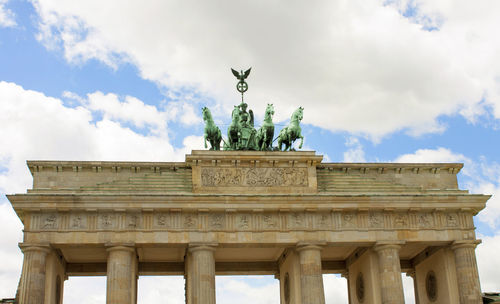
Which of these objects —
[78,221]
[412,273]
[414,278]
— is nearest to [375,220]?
[412,273]

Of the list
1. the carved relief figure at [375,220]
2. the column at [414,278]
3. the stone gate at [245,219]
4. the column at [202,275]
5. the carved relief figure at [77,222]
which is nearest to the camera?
the column at [202,275]

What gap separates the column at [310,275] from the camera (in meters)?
35.7

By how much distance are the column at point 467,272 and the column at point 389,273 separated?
10.7 feet

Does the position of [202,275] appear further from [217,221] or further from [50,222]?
[50,222]

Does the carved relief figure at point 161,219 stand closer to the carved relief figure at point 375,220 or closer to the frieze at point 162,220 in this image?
the frieze at point 162,220

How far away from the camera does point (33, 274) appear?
3425cm

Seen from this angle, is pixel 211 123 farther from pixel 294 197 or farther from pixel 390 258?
pixel 390 258

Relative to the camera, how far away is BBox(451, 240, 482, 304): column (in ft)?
119

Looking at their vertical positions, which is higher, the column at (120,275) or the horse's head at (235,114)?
the horse's head at (235,114)

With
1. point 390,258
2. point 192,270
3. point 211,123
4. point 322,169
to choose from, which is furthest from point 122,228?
point 390,258

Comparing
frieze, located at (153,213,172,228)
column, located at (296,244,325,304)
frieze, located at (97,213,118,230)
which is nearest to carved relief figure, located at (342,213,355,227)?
column, located at (296,244,325,304)

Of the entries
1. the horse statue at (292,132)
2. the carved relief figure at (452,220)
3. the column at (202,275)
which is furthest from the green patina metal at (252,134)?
the carved relief figure at (452,220)

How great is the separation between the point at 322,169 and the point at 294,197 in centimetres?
349

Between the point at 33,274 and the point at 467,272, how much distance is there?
75.0 feet
